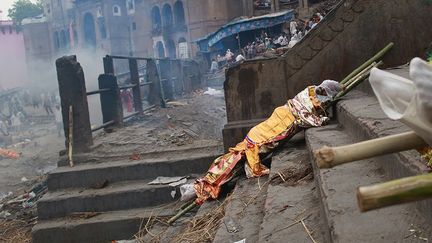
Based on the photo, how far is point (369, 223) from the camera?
2.16 metres

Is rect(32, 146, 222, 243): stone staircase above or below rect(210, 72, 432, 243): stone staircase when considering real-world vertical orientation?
below

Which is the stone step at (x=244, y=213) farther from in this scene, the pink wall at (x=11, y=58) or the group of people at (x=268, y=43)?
the pink wall at (x=11, y=58)

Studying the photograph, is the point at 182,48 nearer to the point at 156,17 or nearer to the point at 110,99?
the point at 156,17

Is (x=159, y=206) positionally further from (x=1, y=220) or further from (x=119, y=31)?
(x=119, y=31)

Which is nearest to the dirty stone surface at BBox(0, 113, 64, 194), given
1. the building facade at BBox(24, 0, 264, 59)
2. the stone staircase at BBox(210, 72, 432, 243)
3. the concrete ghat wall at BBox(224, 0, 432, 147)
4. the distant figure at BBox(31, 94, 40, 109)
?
the concrete ghat wall at BBox(224, 0, 432, 147)

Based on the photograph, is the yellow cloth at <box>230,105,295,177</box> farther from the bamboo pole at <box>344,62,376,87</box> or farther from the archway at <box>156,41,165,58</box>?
the archway at <box>156,41,165,58</box>

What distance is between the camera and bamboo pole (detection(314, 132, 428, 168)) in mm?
1259

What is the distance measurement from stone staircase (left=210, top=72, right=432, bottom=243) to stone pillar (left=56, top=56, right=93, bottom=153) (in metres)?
3.14

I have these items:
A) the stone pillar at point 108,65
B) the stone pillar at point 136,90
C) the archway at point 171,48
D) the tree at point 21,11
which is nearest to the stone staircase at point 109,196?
the stone pillar at point 108,65

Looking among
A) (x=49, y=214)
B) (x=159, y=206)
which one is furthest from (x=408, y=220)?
(x=49, y=214)

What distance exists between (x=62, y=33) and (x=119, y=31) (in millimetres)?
11128

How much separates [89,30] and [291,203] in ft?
156

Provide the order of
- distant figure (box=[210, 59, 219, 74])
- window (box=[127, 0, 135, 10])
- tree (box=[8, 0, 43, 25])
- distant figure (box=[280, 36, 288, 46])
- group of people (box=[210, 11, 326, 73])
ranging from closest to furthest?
group of people (box=[210, 11, 326, 73])
distant figure (box=[280, 36, 288, 46])
distant figure (box=[210, 59, 219, 74])
window (box=[127, 0, 135, 10])
tree (box=[8, 0, 43, 25])

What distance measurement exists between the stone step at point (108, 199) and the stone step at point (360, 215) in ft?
9.10
